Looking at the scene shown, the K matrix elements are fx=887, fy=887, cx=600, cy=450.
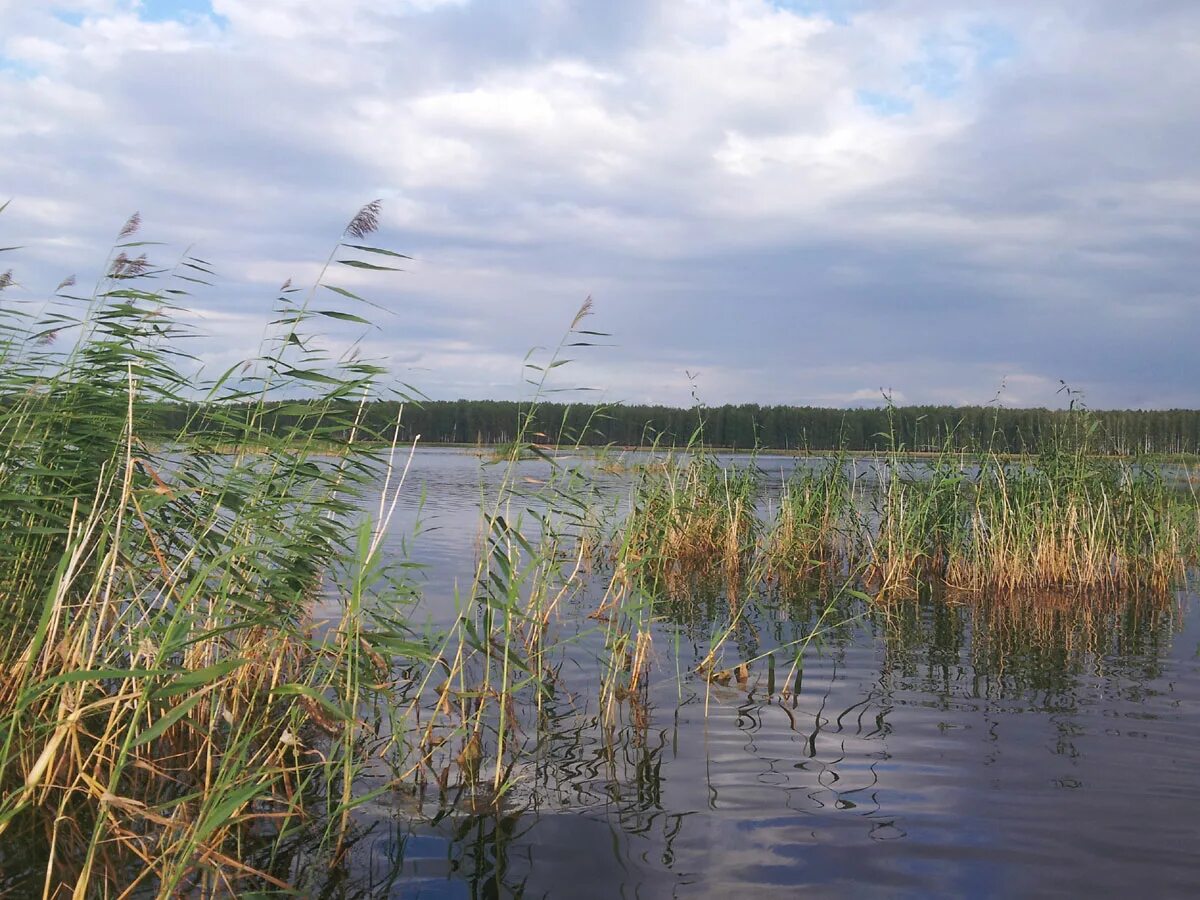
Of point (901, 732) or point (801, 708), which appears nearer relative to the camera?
point (901, 732)

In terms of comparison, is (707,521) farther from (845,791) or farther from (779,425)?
(779,425)

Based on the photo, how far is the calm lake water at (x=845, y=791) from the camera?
4.45m

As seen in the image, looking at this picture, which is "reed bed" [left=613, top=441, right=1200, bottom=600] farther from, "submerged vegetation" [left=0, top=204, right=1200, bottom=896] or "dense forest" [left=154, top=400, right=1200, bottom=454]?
"submerged vegetation" [left=0, top=204, right=1200, bottom=896]

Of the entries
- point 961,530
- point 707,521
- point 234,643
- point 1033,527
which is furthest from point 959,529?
point 234,643

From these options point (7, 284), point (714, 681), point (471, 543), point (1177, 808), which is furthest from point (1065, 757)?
point (471, 543)

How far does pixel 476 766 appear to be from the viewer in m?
5.49

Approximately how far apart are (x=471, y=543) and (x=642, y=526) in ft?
28.7

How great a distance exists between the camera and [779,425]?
75.3 m

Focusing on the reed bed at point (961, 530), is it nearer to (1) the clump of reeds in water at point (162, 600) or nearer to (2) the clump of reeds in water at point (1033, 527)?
(2) the clump of reeds in water at point (1033, 527)

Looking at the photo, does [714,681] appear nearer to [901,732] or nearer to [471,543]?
[901,732]

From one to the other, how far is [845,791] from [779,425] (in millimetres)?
71251

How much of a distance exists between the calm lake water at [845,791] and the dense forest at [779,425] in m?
2.53

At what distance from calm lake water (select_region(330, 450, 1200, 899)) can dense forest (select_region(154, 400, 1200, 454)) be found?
2.53m

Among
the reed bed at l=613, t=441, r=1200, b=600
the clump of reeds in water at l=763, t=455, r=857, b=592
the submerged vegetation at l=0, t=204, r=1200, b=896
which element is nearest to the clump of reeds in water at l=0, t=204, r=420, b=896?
the submerged vegetation at l=0, t=204, r=1200, b=896
